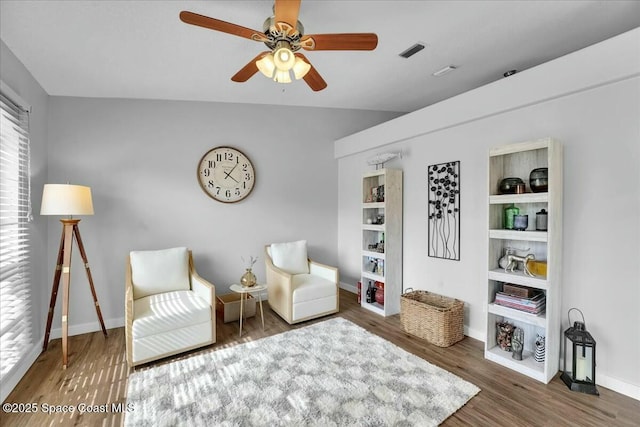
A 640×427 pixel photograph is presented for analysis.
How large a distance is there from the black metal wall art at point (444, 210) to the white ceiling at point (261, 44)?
1042 mm

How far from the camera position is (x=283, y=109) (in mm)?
4188

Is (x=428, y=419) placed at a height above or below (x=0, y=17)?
below

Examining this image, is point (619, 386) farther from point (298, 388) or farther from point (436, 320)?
point (298, 388)

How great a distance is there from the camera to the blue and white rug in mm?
1843

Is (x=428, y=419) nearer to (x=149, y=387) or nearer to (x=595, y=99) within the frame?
(x=149, y=387)

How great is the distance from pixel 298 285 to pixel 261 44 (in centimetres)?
246

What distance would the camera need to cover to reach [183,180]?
3598 millimetres

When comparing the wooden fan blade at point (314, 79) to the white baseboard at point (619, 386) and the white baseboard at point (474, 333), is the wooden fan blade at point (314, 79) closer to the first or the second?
the white baseboard at point (474, 333)

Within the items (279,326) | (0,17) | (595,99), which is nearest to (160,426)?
(279,326)

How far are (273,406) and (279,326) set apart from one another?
1316 millimetres

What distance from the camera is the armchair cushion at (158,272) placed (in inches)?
116

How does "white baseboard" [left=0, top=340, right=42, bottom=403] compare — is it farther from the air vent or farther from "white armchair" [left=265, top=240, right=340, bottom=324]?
the air vent

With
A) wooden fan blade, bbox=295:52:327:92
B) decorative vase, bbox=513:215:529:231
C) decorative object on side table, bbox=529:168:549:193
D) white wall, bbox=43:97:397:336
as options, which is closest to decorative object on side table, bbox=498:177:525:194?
decorative object on side table, bbox=529:168:549:193

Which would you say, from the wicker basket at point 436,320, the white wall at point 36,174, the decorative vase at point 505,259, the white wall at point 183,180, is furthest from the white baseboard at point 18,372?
the decorative vase at point 505,259
